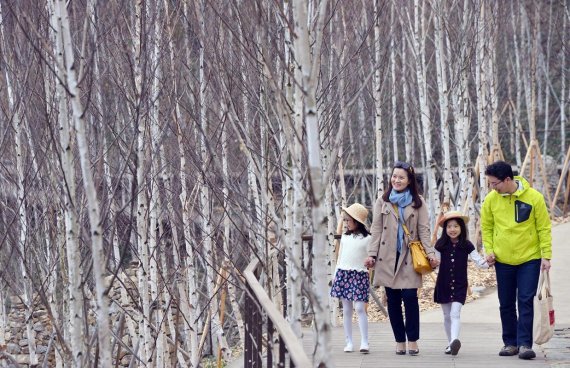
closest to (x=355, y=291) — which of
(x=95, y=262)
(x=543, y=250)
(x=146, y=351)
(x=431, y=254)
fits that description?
(x=431, y=254)

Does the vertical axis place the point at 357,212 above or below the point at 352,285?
above

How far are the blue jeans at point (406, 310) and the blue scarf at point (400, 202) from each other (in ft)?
1.17

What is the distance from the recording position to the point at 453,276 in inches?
344

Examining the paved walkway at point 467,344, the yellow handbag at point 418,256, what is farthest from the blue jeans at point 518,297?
the yellow handbag at point 418,256

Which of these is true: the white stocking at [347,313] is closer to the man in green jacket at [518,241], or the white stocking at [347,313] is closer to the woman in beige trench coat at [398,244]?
the woman in beige trench coat at [398,244]

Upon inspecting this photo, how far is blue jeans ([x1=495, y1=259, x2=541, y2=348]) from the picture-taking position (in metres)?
8.37

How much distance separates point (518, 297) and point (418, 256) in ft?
2.99

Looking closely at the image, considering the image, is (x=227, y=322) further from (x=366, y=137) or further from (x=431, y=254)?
(x=431, y=254)

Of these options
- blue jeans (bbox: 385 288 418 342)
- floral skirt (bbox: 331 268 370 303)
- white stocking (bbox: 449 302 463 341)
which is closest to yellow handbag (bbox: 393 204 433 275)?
blue jeans (bbox: 385 288 418 342)

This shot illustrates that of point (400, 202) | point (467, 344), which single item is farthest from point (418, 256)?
point (467, 344)

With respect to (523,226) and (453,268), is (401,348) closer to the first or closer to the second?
(453,268)

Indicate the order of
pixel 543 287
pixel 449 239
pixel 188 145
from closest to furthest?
pixel 543 287 < pixel 449 239 < pixel 188 145

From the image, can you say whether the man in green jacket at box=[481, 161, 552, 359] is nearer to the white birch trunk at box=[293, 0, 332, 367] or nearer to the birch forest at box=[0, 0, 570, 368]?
the birch forest at box=[0, 0, 570, 368]

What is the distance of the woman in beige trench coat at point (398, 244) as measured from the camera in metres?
8.46
